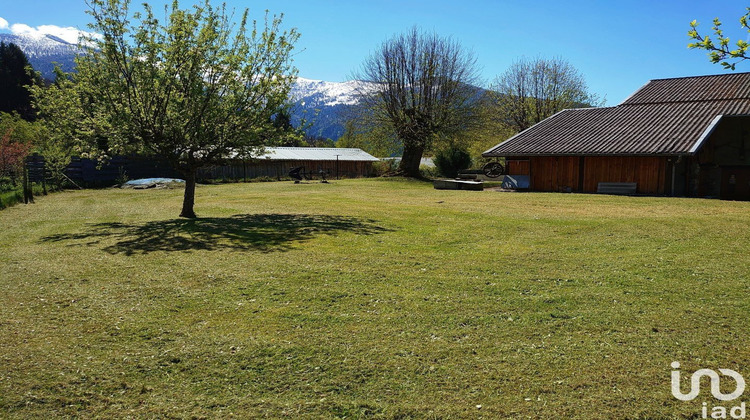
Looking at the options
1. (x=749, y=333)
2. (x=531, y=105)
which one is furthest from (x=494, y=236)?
(x=531, y=105)

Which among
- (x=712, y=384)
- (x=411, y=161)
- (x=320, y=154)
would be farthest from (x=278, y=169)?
(x=712, y=384)

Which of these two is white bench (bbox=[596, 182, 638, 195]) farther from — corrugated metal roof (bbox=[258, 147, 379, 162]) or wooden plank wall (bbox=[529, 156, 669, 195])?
corrugated metal roof (bbox=[258, 147, 379, 162])

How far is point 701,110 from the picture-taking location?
97.3ft

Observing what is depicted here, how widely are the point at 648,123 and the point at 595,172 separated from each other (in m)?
4.86

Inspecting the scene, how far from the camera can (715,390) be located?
14.8 feet

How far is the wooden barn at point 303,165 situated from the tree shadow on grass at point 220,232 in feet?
88.3

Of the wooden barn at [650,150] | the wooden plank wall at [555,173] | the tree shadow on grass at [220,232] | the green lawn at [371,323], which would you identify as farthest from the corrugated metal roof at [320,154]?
the green lawn at [371,323]

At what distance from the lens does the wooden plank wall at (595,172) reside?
26828 millimetres

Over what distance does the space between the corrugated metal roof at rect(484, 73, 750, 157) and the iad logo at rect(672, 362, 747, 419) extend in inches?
942

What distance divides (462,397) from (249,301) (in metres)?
3.81

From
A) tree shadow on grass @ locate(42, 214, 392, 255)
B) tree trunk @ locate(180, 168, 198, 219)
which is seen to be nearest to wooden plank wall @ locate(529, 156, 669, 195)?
tree shadow on grass @ locate(42, 214, 392, 255)

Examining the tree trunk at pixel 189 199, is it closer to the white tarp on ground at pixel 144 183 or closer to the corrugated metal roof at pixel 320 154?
the white tarp on ground at pixel 144 183

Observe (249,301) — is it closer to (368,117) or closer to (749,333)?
(749,333)

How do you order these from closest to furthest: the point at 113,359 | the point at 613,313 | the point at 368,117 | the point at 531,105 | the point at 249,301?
the point at 113,359
the point at 613,313
the point at 249,301
the point at 368,117
the point at 531,105
